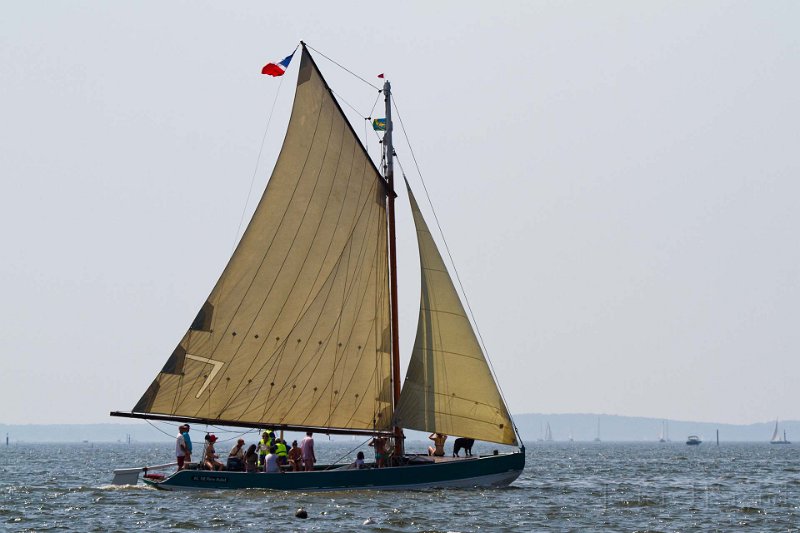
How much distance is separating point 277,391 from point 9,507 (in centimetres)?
1023

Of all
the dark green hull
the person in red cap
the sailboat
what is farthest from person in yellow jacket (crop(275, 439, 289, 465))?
the person in red cap

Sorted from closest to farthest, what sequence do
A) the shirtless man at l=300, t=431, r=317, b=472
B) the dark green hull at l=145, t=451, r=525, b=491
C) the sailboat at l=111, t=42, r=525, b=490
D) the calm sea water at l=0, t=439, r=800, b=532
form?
the calm sea water at l=0, t=439, r=800, b=532 → the dark green hull at l=145, t=451, r=525, b=491 → the sailboat at l=111, t=42, r=525, b=490 → the shirtless man at l=300, t=431, r=317, b=472

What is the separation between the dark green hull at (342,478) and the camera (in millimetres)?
43062

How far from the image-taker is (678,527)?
121 ft

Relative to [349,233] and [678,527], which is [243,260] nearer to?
[349,233]

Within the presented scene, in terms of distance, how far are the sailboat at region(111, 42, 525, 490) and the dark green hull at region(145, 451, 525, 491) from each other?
0.05 metres

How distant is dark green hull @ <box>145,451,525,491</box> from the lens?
1695 inches

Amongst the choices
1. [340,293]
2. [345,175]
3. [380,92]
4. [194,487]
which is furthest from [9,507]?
[380,92]

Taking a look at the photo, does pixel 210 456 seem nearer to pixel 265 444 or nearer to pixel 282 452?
pixel 265 444

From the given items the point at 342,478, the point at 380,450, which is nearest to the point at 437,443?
the point at 380,450

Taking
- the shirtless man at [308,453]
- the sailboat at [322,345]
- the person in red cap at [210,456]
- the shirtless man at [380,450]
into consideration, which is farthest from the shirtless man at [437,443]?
the person in red cap at [210,456]

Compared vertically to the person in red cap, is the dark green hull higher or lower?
lower

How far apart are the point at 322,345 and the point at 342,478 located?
16.3ft

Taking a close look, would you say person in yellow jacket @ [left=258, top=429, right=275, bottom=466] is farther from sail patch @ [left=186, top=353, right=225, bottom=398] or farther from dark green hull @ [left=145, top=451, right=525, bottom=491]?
sail patch @ [left=186, top=353, right=225, bottom=398]
